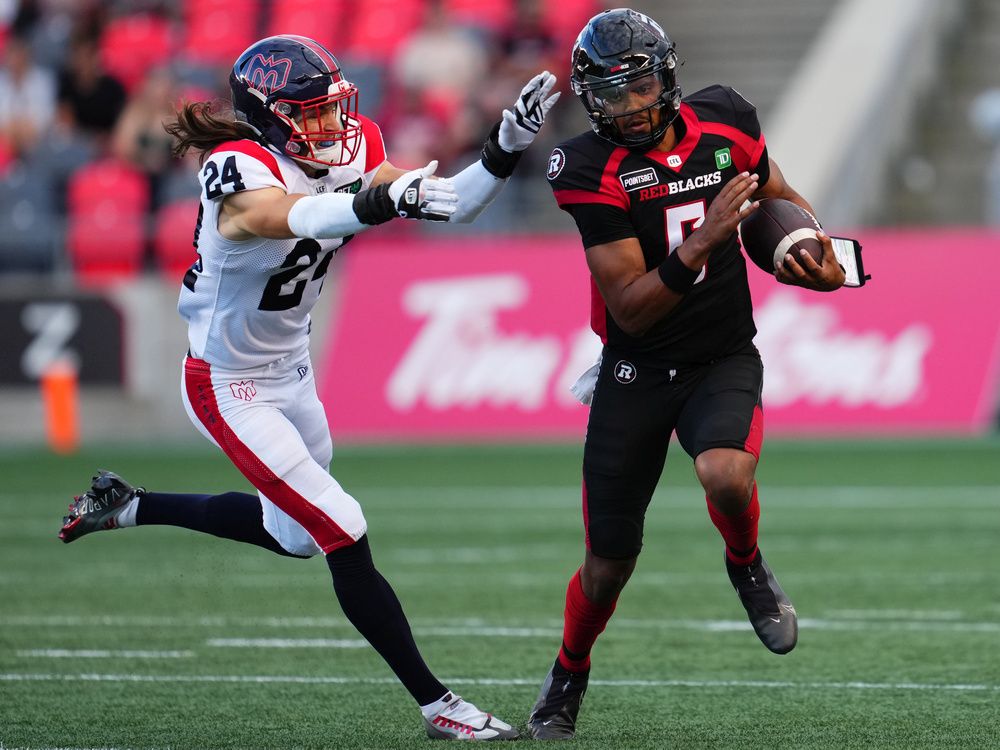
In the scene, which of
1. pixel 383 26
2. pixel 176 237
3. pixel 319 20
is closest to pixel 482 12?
pixel 383 26

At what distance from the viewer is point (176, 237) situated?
44.4 ft

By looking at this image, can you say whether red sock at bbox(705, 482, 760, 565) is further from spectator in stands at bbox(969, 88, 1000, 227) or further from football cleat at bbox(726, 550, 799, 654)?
spectator in stands at bbox(969, 88, 1000, 227)

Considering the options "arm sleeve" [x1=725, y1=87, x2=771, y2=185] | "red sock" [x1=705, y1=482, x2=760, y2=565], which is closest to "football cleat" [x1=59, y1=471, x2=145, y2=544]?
"red sock" [x1=705, y1=482, x2=760, y2=565]

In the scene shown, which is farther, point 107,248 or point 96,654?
point 107,248

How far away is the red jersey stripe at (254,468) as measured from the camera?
184 inches

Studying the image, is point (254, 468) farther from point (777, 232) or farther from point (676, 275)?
point (777, 232)

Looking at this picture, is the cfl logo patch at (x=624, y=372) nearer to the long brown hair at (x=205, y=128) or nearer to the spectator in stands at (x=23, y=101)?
the long brown hair at (x=205, y=128)

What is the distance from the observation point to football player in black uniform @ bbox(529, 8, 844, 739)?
4.52m

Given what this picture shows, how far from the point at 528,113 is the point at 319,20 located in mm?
11823

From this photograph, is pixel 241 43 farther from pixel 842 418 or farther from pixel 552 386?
pixel 842 418

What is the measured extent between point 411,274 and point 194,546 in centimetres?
450

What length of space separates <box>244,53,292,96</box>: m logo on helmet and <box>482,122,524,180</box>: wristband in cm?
60

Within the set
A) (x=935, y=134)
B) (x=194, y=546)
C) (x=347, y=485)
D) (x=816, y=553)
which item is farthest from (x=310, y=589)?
(x=935, y=134)

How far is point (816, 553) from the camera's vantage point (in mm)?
7871
